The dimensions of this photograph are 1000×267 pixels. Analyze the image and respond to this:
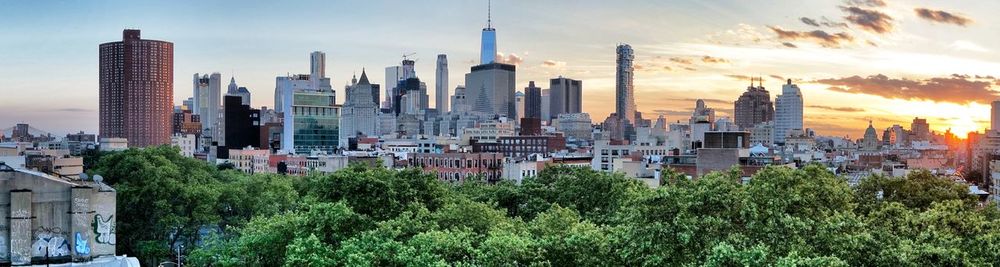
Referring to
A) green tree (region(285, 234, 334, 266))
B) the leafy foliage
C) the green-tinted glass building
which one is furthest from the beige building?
the green-tinted glass building

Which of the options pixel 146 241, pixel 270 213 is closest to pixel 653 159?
pixel 270 213

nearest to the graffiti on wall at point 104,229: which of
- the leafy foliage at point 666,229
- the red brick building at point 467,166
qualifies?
the leafy foliage at point 666,229

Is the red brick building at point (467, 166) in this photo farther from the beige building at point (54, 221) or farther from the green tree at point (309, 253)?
the green tree at point (309, 253)

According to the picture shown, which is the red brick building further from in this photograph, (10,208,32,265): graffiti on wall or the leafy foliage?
(10,208,32,265): graffiti on wall

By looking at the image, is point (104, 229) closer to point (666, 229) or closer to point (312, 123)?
point (666, 229)

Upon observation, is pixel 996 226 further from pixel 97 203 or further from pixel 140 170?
pixel 140 170

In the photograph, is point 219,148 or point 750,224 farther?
point 219,148
